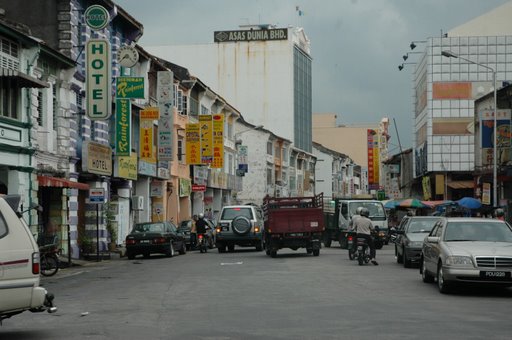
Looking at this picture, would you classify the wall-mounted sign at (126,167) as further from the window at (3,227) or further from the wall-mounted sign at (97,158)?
the window at (3,227)

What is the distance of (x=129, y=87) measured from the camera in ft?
119

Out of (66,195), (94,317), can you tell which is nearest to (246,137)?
(66,195)

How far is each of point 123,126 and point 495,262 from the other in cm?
2374

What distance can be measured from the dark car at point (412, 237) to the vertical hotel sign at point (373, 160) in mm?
76601

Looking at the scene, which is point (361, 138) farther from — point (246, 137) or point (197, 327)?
point (197, 327)

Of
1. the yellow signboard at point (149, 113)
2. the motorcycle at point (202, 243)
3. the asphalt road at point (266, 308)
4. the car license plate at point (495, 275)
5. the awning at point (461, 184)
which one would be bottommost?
the motorcycle at point (202, 243)

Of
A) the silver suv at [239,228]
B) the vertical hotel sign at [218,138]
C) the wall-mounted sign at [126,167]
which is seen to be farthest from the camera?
the vertical hotel sign at [218,138]

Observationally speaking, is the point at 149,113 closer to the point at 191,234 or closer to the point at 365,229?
the point at 191,234

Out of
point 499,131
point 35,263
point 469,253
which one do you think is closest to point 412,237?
point 469,253

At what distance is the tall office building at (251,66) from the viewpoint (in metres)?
96.1

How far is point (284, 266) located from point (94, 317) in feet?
43.3

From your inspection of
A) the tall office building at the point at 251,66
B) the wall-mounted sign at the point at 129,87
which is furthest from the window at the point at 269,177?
the wall-mounted sign at the point at 129,87

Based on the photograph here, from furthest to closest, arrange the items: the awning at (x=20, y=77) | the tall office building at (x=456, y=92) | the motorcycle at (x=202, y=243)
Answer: the tall office building at (x=456, y=92) → the motorcycle at (x=202, y=243) → the awning at (x=20, y=77)

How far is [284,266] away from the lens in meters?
26.4
